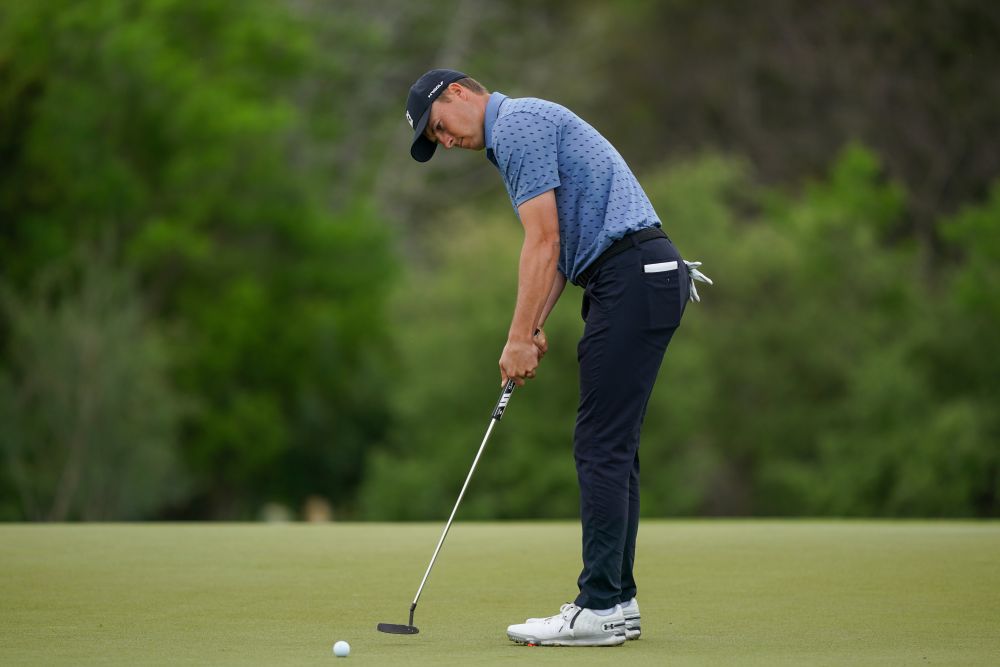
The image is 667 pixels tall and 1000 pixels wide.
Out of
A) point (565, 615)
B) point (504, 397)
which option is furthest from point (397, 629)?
point (504, 397)

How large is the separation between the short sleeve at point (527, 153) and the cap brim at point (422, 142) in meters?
0.27

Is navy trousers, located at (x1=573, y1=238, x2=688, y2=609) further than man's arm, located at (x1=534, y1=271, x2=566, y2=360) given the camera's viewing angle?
No

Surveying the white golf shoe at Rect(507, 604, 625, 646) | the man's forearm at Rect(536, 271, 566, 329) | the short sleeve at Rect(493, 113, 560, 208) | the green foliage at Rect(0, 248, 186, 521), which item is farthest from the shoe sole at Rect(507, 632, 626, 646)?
the green foliage at Rect(0, 248, 186, 521)

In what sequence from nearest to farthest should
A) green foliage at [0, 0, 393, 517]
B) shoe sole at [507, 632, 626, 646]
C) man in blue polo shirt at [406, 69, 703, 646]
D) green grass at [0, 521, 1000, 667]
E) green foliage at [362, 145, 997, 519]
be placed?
green grass at [0, 521, 1000, 667]
shoe sole at [507, 632, 626, 646]
man in blue polo shirt at [406, 69, 703, 646]
green foliage at [362, 145, 997, 519]
green foliage at [0, 0, 393, 517]

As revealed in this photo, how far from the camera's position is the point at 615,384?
4.91 metres

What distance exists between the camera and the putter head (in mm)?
4785

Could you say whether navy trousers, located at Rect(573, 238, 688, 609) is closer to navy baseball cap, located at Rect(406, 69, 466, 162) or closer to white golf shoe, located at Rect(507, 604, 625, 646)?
white golf shoe, located at Rect(507, 604, 625, 646)

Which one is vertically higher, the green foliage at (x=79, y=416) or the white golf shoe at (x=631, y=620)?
the green foliage at (x=79, y=416)

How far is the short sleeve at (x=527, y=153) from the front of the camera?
4.88 metres

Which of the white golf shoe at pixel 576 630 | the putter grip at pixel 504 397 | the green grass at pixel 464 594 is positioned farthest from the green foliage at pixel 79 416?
the white golf shoe at pixel 576 630

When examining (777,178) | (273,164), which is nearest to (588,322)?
(273,164)

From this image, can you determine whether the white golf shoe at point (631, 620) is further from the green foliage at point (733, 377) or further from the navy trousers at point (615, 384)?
the green foliage at point (733, 377)

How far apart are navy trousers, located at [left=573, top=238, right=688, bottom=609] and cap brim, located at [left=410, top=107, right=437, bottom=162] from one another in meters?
0.70

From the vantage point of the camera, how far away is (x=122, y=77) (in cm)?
3419
